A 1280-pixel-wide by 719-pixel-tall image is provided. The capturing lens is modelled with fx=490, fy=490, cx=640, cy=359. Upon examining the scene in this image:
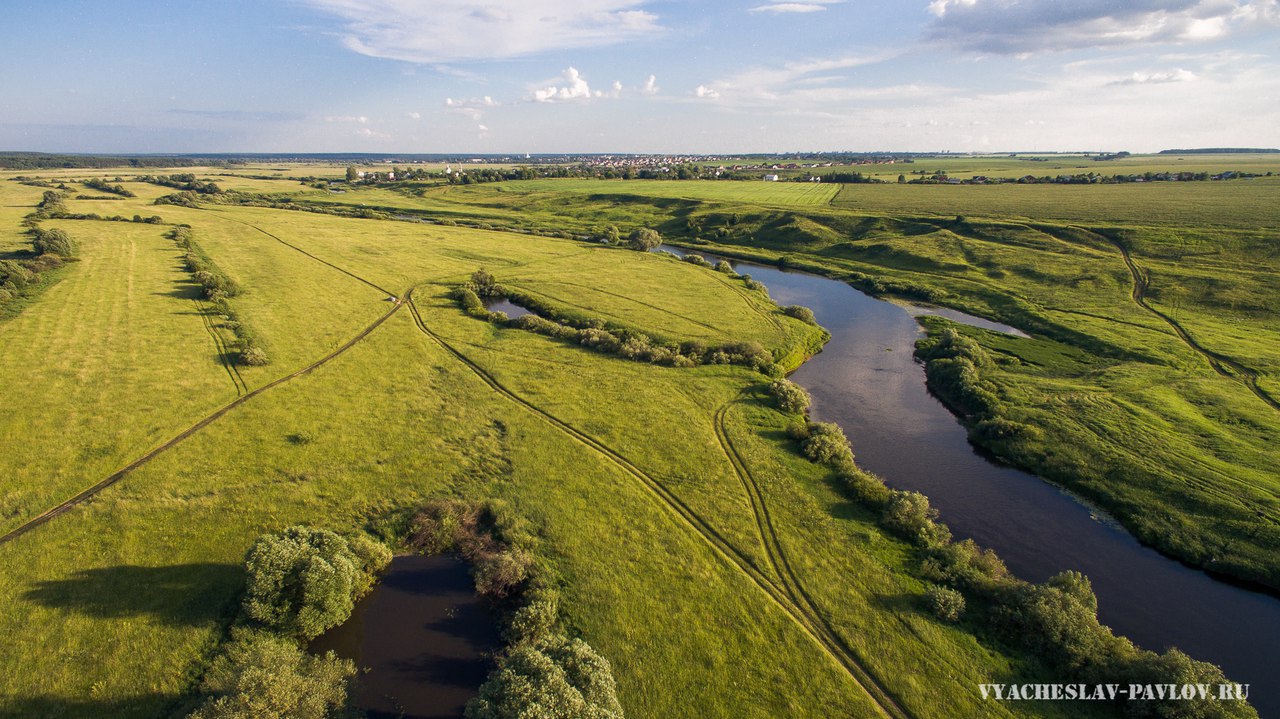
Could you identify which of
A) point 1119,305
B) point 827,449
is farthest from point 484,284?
point 1119,305

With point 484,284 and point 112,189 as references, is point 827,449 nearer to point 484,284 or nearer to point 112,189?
point 484,284

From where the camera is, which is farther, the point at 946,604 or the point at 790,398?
the point at 790,398

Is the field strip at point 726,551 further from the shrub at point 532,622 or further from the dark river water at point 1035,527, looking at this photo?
the dark river water at point 1035,527

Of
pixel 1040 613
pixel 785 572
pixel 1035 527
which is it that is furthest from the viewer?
pixel 1035 527

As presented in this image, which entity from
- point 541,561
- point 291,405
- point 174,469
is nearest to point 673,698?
point 541,561

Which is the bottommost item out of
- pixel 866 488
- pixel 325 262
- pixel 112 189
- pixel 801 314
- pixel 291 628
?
pixel 291 628

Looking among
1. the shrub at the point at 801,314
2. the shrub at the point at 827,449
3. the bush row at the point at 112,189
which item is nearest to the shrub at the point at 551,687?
the shrub at the point at 827,449

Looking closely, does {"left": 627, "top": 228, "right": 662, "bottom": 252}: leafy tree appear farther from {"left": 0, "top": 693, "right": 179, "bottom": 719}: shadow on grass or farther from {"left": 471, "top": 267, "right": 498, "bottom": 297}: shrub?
{"left": 0, "top": 693, "right": 179, "bottom": 719}: shadow on grass
